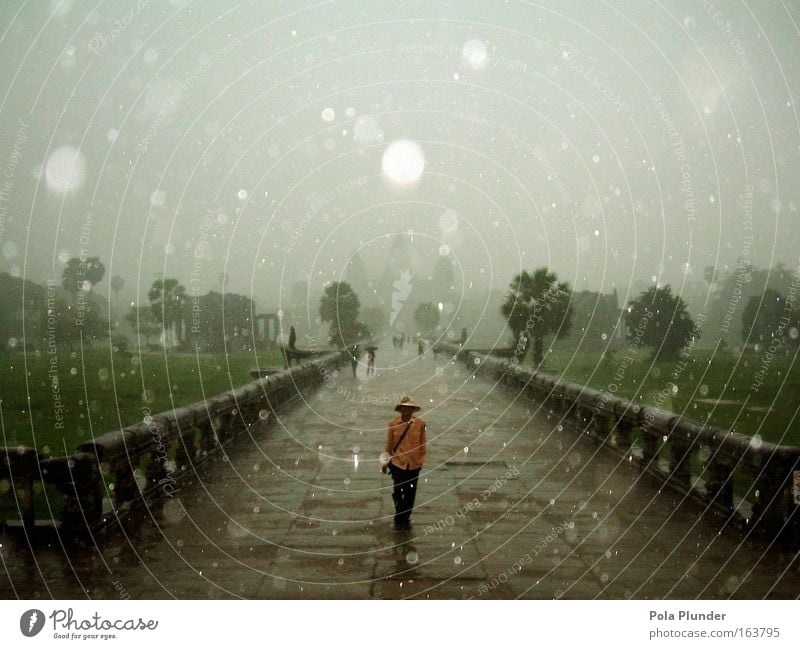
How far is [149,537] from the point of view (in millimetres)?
5973

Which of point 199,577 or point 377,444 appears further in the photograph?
point 377,444

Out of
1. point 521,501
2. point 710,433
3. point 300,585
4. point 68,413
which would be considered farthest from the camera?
point 68,413

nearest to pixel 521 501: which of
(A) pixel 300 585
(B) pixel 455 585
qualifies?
(B) pixel 455 585

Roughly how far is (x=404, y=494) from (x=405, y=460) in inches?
12.2

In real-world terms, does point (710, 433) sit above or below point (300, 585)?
above

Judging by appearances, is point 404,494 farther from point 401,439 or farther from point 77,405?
point 77,405

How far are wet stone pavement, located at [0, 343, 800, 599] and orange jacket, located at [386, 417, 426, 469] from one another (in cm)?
59

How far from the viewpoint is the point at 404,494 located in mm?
6473

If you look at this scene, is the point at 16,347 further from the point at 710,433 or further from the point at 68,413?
the point at 710,433

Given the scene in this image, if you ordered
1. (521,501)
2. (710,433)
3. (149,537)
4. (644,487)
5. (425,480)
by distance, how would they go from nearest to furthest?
(149,537), (710,433), (521,501), (644,487), (425,480)

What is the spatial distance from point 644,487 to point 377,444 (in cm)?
449

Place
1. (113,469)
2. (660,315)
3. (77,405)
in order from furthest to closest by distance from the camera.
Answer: (660,315) → (77,405) → (113,469)

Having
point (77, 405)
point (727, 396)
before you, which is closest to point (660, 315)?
point (727, 396)

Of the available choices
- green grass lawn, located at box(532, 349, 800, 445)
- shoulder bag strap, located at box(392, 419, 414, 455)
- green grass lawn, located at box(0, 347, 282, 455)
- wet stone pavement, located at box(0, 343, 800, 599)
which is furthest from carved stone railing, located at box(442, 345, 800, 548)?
green grass lawn, located at box(0, 347, 282, 455)
